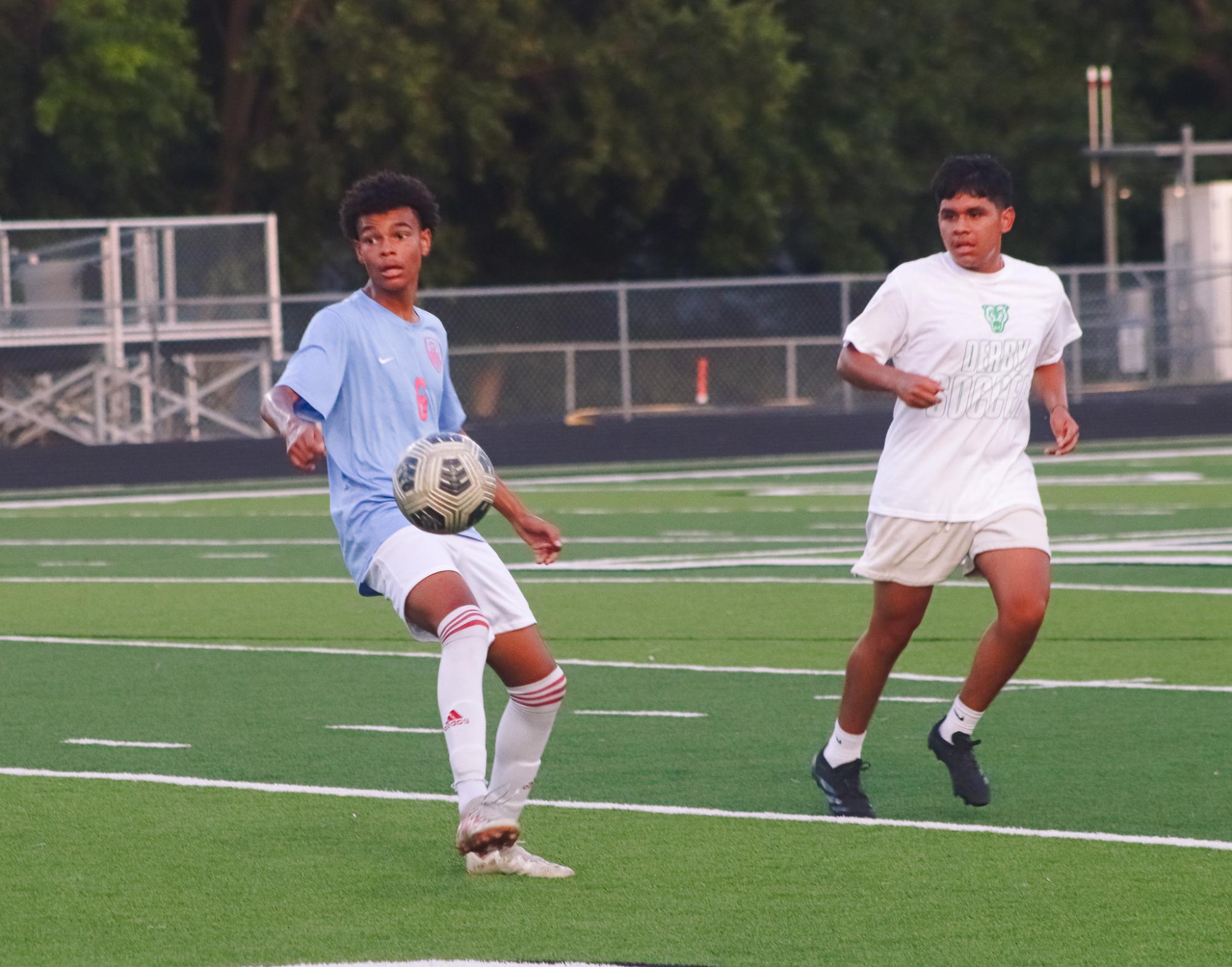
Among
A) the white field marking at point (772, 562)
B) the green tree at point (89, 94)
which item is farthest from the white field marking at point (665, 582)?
the green tree at point (89, 94)

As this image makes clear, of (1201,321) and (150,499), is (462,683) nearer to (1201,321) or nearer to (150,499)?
(150,499)

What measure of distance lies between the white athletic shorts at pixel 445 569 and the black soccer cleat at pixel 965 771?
1.44m

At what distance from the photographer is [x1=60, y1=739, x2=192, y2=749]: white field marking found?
8367mm

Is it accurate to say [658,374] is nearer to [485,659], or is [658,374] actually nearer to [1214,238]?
[1214,238]

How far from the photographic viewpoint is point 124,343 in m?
25.5

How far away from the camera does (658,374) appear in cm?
2714

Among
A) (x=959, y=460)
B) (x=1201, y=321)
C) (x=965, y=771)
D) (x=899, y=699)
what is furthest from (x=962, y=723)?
(x=1201, y=321)

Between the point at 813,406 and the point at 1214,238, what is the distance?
357 inches

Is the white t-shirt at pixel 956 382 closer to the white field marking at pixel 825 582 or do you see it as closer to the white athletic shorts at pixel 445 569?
the white athletic shorts at pixel 445 569

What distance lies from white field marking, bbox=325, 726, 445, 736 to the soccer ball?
102 inches

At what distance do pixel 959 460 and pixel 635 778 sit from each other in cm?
157

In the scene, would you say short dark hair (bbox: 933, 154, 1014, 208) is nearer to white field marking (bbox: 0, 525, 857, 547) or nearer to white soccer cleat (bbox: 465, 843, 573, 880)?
white soccer cleat (bbox: 465, 843, 573, 880)

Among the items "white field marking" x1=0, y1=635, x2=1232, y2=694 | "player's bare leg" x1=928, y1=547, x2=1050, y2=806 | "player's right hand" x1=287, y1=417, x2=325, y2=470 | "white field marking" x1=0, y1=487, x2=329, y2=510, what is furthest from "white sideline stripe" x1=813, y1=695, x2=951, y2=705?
"white field marking" x1=0, y1=487, x2=329, y2=510

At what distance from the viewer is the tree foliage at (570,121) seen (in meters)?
32.0
